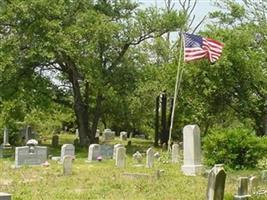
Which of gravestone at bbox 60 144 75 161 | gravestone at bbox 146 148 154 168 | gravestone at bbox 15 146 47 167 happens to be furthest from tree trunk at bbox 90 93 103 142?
gravestone at bbox 146 148 154 168

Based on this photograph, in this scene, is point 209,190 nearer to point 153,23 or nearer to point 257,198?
point 257,198

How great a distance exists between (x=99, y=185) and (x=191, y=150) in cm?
518

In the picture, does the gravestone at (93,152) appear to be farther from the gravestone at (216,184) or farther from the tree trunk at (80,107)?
the gravestone at (216,184)

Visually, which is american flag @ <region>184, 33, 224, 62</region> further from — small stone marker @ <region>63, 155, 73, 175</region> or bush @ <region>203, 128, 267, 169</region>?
small stone marker @ <region>63, 155, 73, 175</region>

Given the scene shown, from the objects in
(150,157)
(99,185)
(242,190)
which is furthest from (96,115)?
(242,190)

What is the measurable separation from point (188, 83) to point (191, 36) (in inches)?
413

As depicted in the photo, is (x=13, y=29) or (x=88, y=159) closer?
(x=88, y=159)

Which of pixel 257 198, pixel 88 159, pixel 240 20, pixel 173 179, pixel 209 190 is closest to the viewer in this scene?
pixel 209 190

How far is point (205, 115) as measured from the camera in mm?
34656

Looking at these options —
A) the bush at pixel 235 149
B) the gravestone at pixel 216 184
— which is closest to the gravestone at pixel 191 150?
the bush at pixel 235 149

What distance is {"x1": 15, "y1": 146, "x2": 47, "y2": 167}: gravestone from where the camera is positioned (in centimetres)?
2008

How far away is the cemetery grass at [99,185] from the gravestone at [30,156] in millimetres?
1264

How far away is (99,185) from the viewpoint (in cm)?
1412

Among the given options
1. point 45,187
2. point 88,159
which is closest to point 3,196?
point 45,187
